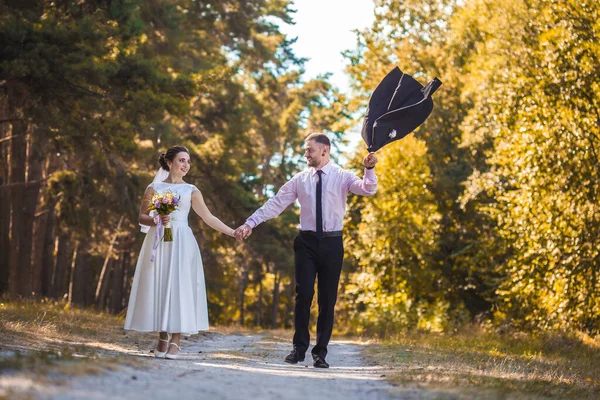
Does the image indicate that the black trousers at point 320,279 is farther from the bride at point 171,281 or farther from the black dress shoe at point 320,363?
the bride at point 171,281

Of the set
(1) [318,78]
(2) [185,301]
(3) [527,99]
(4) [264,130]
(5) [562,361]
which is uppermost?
(1) [318,78]

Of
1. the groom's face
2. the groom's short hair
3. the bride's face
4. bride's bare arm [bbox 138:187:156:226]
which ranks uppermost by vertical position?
the groom's short hair

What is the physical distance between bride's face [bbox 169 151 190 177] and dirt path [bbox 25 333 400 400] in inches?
86.1

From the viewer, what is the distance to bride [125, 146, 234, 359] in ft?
31.6

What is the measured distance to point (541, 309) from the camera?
18766mm

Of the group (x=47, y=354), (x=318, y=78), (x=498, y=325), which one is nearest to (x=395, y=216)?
(x=498, y=325)

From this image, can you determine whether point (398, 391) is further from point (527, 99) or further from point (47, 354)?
point (527, 99)

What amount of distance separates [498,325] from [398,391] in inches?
682

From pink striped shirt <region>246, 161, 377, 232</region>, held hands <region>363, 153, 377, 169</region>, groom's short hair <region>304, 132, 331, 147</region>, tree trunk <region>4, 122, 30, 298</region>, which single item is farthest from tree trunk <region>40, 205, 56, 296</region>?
held hands <region>363, 153, 377, 169</region>

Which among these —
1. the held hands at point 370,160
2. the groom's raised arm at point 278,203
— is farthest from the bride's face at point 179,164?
the held hands at point 370,160

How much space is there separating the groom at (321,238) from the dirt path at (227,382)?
19.3 inches

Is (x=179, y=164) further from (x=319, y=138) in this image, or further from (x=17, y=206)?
(x=17, y=206)

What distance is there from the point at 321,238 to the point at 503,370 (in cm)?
250

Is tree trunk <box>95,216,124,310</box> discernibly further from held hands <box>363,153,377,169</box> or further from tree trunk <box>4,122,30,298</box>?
held hands <box>363,153,377,169</box>
